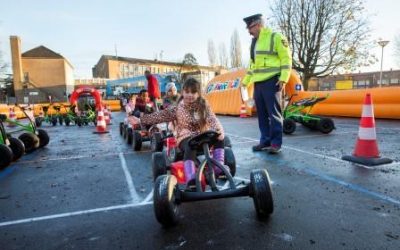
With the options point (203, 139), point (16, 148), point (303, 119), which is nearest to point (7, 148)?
point (16, 148)

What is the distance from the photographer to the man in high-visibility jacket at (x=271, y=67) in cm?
586

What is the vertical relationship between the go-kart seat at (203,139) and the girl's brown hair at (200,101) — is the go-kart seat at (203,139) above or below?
below

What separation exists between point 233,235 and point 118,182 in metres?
2.35

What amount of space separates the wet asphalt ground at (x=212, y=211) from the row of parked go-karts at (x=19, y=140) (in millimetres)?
303

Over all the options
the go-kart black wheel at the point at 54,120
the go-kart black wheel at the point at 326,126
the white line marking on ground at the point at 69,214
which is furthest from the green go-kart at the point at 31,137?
the go-kart black wheel at the point at 54,120

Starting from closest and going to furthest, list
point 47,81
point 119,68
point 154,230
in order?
point 154,230 → point 47,81 → point 119,68

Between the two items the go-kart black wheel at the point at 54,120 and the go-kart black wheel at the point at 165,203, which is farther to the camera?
the go-kart black wheel at the point at 54,120

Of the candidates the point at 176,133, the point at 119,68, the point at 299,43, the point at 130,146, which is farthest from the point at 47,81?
the point at 176,133

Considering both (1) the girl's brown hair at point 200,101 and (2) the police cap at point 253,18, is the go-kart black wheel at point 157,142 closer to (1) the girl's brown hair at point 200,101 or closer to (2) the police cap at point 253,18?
(1) the girl's brown hair at point 200,101

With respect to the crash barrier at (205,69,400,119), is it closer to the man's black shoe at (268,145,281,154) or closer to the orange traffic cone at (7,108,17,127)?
the man's black shoe at (268,145,281,154)

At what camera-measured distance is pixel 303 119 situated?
30.1 feet

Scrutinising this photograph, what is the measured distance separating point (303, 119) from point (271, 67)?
3.69 m

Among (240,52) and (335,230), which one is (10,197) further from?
(240,52)

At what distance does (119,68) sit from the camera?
9194cm
